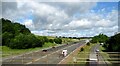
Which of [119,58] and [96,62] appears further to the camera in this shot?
[96,62]

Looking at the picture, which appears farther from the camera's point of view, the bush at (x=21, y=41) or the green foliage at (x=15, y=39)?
the green foliage at (x=15, y=39)

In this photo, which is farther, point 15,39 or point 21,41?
point 21,41

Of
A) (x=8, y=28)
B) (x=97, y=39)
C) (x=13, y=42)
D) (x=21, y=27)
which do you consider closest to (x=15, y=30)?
(x=8, y=28)

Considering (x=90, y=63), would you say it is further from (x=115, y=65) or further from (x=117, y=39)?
(x=117, y=39)

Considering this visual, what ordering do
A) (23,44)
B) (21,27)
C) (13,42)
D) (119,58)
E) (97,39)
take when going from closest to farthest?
1. (119,58)
2. (13,42)
3. (23,44)
4. (21,27)
5. (97,39)

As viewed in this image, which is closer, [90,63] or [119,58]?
[119,58]

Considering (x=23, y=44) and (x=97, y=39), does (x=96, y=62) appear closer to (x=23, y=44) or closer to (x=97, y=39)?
(x=23, y=44)

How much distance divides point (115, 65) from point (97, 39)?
165230 mm

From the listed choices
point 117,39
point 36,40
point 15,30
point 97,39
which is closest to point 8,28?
point 15,30

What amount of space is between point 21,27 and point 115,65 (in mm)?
83848

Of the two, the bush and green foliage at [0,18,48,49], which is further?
green foliage at [0,18,48,49]

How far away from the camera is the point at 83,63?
23.9 m

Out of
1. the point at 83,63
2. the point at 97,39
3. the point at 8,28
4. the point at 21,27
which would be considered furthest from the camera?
the point at 97,39

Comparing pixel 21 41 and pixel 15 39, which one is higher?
pixel 15 39
